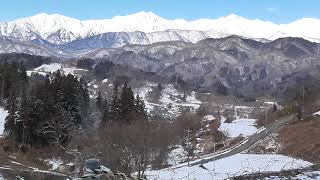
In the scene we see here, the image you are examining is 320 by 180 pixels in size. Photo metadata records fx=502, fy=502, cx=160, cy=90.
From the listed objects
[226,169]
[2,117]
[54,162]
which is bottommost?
[54,162]

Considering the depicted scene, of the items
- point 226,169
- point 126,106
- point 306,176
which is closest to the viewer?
point 306,176

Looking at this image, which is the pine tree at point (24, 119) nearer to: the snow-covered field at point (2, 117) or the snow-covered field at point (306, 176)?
the snow-covered field at point (2, 117)

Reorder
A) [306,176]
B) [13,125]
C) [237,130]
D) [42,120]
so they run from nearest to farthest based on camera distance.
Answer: [306,176] < [42,120] < [13,125] < [237,130]

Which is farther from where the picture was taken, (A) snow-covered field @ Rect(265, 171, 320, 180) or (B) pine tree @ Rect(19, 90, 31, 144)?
(B) pine tree @ Rect(19, 90, 31, 144)

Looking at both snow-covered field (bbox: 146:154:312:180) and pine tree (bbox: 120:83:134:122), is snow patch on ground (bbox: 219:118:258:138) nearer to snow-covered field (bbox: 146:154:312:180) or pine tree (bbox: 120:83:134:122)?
pine tree (bbox: 120:83:134:122)

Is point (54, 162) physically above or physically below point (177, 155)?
below

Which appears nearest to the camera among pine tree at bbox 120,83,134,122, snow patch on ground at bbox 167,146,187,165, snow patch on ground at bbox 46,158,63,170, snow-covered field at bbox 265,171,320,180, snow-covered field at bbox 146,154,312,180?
snow-covered field at bbox 265,171,320,180

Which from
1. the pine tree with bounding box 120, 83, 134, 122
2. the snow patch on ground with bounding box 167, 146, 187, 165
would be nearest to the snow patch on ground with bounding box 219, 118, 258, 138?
the snow patch on ground with bounding box 167, 146, 187, 165

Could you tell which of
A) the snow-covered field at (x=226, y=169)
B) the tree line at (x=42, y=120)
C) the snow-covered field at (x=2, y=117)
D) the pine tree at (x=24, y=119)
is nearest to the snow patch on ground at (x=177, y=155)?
the tree line at (x=42, y=120)

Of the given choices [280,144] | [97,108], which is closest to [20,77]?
[97,108]

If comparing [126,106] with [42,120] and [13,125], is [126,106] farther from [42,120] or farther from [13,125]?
[13,125]

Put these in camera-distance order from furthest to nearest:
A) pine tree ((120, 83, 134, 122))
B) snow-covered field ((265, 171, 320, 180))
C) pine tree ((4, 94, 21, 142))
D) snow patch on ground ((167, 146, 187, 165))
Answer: pine tree ((120, 83, 134, 122)) → pine tree ((4, 94, 21, 142)) → snow patch on ground ((167, 146, 187, 165)) → snow-covered field ((265, 171, 320, 180))

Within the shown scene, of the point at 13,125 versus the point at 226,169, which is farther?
the point at 13,125

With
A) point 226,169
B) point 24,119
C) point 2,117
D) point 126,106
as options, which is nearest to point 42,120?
point 24,119
